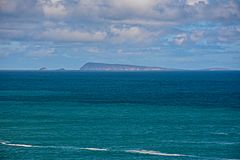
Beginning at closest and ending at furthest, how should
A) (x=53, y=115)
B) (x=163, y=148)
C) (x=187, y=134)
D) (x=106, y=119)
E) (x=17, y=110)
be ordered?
(x=163, y=148) → (x=187, y=134) → (x=106, y=119) → (x=53, y=115) → (x=17, y=110)

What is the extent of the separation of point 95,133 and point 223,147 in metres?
24.3

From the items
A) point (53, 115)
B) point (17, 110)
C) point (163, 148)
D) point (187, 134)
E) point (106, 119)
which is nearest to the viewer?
point (163, 148)

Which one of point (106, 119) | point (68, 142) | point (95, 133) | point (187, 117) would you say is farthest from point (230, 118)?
point (68, 142)

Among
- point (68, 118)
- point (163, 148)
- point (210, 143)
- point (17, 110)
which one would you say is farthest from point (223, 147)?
point (17, 110)

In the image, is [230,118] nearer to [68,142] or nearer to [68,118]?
[68,118]

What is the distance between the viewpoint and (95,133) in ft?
292

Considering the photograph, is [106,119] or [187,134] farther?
[106,119]

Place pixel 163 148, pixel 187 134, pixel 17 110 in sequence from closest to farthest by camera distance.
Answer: pixel 163 148 → pixel 187 134 → pixel 17 110

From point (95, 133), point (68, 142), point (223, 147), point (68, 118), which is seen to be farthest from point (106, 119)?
point (223, 147)

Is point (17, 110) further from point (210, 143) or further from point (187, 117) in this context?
point (210, 143)

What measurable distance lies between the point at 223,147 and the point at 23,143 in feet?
107

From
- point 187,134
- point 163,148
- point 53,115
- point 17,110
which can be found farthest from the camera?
point 17,110

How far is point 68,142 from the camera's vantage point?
81188mm

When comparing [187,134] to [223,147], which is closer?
[223,147]
